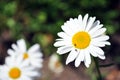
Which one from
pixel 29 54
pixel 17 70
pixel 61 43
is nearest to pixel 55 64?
pixel 29 54

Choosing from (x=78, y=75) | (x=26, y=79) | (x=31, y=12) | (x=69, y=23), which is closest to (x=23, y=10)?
(x=31, y=12)

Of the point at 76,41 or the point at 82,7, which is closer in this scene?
the point at 76,41

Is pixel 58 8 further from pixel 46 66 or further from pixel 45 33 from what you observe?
Answer: pixel 46 66

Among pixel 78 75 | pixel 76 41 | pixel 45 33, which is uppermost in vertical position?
pixel 45 33

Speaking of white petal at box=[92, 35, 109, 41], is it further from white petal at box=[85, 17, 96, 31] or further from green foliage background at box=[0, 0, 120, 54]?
green foliage background at box=[0, 0, 120, 54]

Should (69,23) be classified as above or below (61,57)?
below

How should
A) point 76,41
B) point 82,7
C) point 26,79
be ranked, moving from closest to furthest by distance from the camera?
point 76,41 < point 26,79 < point 82,7

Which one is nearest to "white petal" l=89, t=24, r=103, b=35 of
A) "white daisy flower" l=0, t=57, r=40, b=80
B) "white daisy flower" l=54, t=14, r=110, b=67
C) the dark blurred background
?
"white daisy flower" l=54, t=14, r=110, b=67
